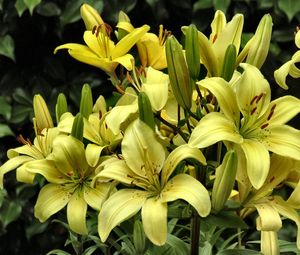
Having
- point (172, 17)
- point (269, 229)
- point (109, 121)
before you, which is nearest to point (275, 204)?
point (269, 229)

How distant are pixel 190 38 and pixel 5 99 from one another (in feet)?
3.58

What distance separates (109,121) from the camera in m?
0.81

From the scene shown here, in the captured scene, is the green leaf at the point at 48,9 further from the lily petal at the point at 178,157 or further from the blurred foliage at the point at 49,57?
the lily petal at the point at 178,157

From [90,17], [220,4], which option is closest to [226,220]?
[90,17]

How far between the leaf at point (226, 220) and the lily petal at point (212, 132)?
0.32 ft

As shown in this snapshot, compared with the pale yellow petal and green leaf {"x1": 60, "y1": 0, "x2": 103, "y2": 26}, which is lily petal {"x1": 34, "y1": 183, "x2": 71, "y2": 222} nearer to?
the pale yellow petal

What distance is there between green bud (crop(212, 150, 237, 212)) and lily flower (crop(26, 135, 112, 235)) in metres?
0.13

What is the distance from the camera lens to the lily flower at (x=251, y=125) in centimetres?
76

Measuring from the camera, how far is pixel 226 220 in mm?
834

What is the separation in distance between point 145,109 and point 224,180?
0.11m

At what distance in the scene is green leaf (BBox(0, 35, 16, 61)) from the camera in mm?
1754

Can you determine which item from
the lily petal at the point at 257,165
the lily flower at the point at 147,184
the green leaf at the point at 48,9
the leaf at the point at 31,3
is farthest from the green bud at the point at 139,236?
the green leaf at the point at 48,9

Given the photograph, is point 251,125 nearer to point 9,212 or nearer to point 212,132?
point 212,132

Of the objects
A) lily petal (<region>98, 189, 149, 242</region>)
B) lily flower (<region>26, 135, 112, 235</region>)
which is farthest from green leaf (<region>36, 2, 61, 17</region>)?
lily petal (<region>98, 189, 149, 242</region>)
